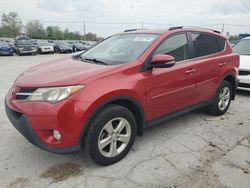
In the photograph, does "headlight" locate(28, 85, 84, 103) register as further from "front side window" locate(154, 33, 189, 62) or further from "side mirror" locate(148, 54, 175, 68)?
"front side window" locate(154, 33, 189, 62)

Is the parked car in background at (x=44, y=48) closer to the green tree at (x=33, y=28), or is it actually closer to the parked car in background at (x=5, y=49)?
the parked car in background at (x=5, y=49)

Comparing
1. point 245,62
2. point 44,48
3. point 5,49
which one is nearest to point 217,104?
point 245,62

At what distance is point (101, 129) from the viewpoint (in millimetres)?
2891

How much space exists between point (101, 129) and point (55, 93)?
66cm

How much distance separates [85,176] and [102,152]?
13.0 inches

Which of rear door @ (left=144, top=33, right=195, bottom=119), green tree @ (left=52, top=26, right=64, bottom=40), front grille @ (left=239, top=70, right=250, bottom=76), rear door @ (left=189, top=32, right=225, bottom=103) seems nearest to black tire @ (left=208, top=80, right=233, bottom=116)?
rear door @ (left=189, top=32, right=225, bottom=103)

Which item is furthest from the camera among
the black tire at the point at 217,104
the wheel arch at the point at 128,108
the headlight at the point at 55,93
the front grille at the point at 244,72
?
the front grille at the point at 244,72

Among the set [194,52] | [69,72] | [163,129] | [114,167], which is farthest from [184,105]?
[69,72]

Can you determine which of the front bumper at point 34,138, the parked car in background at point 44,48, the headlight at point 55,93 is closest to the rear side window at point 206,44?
the headlight at point 55,93

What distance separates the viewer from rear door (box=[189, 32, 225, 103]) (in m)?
4.16

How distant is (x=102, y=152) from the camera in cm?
300

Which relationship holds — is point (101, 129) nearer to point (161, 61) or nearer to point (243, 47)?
point (161, 61)

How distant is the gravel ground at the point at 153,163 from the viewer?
2.79 metres

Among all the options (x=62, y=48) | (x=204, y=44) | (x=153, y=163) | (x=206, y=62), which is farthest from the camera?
(x=62, y=48)
